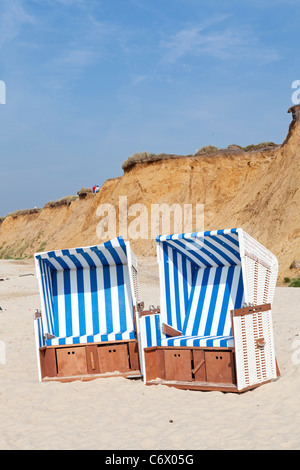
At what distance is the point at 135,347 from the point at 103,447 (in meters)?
2.85

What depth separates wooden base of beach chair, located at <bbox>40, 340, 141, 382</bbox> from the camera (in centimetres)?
761

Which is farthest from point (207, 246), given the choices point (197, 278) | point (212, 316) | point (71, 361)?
point (71, 361)

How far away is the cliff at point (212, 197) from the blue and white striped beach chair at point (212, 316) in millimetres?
13966

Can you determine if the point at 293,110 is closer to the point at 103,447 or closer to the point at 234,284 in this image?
the point at 234,284

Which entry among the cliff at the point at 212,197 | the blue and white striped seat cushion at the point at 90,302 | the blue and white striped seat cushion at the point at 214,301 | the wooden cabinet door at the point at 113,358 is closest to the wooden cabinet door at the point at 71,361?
the wooden cabinet door at the point at 113,358

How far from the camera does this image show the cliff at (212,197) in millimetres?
25625

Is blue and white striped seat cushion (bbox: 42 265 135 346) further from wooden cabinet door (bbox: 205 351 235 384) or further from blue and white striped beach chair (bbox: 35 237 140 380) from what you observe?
wooden cabinet door (bbox: 205 351 235 384)

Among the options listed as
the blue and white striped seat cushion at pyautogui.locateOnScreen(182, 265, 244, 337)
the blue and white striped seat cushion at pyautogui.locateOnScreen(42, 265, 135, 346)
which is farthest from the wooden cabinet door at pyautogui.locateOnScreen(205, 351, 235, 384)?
the blue and white striped seat cushion at pyautogui.locateOnScreen(42, 265, 135, 346)

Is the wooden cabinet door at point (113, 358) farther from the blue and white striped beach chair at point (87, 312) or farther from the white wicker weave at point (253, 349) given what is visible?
the white wicker weave at point (253, 349)

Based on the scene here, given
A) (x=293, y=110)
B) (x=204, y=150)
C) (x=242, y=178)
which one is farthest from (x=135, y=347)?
(x=204, y=150)

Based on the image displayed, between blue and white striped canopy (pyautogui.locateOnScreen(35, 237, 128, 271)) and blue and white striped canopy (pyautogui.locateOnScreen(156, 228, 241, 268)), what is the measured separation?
69 centimetres

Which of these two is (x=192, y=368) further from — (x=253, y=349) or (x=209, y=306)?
(x=209, y=306)

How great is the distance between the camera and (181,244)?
7.65m

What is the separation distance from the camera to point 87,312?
829cm
